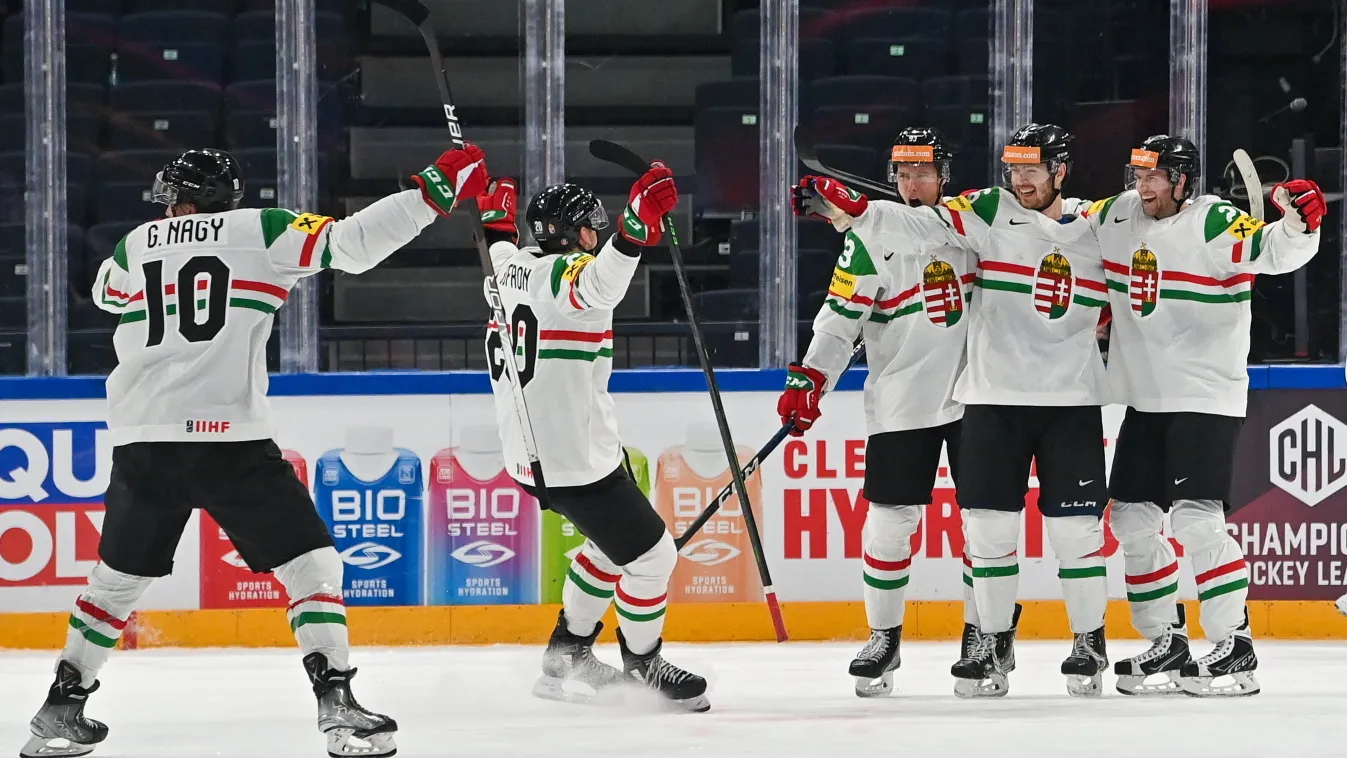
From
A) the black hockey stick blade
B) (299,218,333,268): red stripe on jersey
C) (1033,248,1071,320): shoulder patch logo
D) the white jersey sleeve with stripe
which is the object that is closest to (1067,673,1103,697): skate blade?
the white jersey sleeve with stripe

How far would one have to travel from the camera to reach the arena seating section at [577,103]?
17.4 ft

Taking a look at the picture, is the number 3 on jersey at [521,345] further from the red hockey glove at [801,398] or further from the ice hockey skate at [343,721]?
the ice hockey skate at [343,721]

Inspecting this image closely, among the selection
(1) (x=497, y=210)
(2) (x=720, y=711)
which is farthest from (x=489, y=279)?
(2) (x=720, y=711)

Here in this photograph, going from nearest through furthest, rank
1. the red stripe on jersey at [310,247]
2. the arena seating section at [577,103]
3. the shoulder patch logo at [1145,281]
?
the red stripe on jersey at [310,247] → the shoulder patch logo at [1145,281] → the arena seating section at [577,103]

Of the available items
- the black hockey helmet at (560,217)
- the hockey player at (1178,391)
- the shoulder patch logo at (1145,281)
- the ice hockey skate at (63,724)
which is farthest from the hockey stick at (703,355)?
the ice hockey skate at (63,724)

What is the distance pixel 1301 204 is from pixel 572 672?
200 centimetres

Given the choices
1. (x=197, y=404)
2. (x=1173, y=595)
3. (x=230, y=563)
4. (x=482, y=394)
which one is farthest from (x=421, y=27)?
(x=1173, y=595)

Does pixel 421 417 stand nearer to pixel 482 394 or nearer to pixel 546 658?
pixel 482 394

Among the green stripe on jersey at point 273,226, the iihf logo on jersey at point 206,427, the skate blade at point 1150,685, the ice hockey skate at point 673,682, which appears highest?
the green stripe on jersey at point 273,226

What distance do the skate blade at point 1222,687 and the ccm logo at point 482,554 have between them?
2.05m

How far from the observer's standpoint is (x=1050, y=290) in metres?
3.80

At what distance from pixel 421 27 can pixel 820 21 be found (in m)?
2.12

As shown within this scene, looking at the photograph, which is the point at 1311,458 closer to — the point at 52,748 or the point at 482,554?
the point at 482,554

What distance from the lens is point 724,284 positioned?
5.45 m
